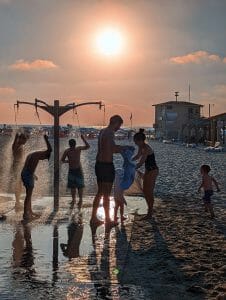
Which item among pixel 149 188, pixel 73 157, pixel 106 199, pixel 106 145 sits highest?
pixel 106 145

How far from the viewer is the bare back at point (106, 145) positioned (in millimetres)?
7906

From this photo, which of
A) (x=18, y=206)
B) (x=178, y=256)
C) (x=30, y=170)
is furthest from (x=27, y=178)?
(x=178, y=256)

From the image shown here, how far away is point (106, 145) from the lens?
26.0 feet

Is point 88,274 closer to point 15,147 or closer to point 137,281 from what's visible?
point 137,281

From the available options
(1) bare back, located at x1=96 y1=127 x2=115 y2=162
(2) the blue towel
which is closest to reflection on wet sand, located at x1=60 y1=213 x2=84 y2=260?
(2) the blue towel

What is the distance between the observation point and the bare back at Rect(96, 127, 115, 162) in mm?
7906

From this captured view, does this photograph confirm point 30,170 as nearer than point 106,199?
No

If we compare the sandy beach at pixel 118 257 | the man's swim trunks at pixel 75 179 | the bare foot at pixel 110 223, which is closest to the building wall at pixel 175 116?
the man's swim trunks at pixel 75 179

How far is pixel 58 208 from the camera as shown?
9.63 meters

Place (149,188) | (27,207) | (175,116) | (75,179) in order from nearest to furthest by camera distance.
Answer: (149,188) → (27,207) → (75,179) → (175,116)

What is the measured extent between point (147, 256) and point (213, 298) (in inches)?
63.4

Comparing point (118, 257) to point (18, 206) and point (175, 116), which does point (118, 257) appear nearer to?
point (18, 206)

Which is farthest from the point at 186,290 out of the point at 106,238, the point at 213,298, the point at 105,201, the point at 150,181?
the point at 150,181

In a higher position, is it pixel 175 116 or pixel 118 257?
pixel 175 116
